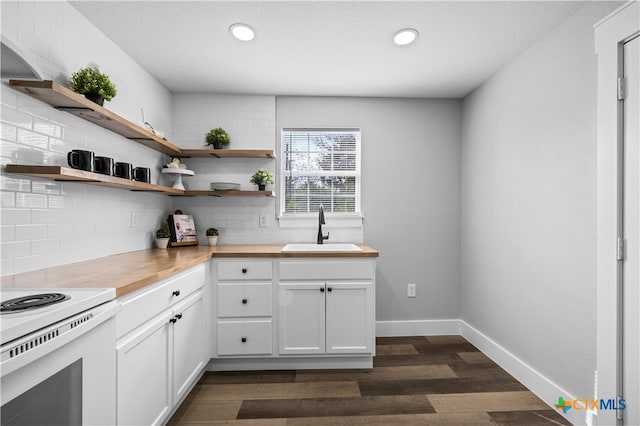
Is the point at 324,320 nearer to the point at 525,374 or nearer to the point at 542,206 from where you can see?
the point at 525,374

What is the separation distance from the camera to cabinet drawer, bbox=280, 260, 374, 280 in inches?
98.5

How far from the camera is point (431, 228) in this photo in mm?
3273

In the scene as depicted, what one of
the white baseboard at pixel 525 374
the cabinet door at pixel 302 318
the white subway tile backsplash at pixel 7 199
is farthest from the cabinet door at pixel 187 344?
the white baseboard at pixel 525 374

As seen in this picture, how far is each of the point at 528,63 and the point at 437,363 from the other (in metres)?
2.35

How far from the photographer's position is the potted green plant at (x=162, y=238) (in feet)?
8.93

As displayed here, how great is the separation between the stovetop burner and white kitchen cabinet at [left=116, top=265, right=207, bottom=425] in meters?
0.27

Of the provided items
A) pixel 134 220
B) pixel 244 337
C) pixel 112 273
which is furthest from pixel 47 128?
pixel 244 337

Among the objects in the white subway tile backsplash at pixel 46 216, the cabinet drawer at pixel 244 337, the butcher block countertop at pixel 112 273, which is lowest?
the cabinet drawer at pixel 244 337

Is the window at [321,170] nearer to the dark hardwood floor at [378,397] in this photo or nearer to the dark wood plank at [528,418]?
the dark hardwood floor at [378,397]

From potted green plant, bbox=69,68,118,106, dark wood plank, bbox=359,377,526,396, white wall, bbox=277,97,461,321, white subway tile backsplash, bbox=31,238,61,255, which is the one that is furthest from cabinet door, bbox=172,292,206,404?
white wall, bbox=277,97,461,321

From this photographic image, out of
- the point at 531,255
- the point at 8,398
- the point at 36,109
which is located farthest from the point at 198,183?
the point at 531,255

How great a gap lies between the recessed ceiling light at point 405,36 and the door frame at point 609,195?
3.13ft

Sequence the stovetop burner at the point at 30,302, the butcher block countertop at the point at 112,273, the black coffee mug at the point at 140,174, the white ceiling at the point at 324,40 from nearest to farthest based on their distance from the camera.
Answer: the stovetop burner at the point at 30,302
the butcher block countertop at the point at 112,273
the white ceiling at the point at 324,40
the black coffee mug at the point at 140,174

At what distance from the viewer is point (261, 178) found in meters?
2.99
